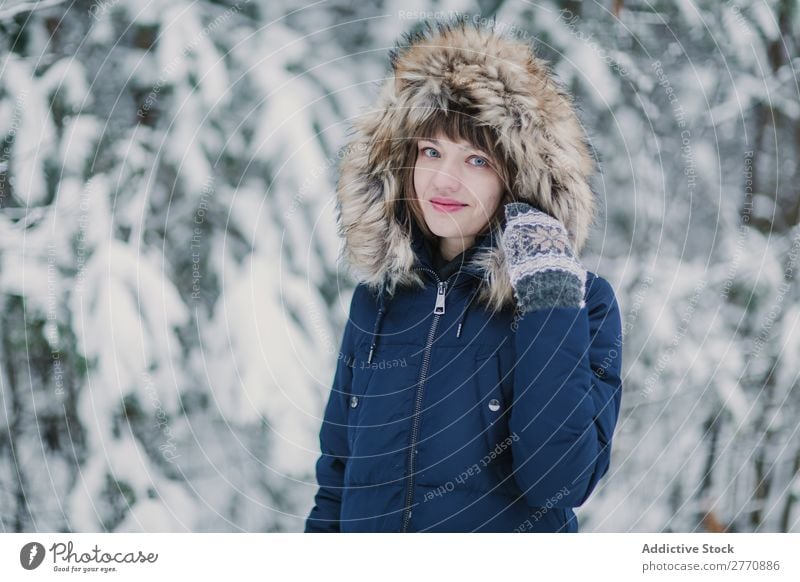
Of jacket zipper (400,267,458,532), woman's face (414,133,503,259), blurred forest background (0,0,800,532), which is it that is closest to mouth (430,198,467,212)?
woman's face (414,133,503,259)

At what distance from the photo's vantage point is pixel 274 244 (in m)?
1.25

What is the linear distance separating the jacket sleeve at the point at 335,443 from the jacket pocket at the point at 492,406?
0.19 meters

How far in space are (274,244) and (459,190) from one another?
423 millimetres

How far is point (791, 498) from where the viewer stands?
1243 millimetres

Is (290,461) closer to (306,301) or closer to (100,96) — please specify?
(306,301)

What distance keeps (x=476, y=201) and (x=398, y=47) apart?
1.17 feet

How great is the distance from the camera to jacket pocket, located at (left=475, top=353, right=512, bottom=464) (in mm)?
861

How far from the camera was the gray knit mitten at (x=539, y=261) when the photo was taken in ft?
2.76

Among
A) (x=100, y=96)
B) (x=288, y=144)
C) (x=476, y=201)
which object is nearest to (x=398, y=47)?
(x=288, y=144)

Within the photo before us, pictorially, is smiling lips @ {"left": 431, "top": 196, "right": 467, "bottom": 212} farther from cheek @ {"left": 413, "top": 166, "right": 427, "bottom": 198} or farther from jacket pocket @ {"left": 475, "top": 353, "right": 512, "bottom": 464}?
jacket pocket @ {"left": 475, "top": 353, "right": 512, "bottom": 464}

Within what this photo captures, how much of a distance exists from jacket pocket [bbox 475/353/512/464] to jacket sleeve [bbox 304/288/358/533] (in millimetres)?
187
